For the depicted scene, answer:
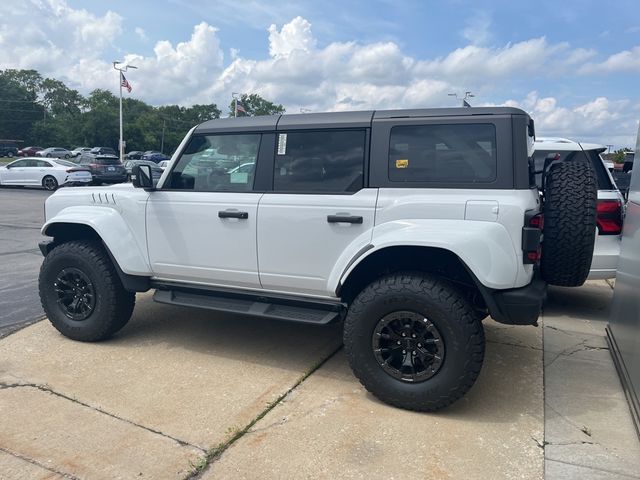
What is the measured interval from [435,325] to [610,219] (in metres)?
3.18

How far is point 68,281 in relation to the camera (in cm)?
467

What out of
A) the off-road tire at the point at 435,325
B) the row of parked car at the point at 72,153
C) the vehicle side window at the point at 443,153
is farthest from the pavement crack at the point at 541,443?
the row of parked car at the point at 72,153

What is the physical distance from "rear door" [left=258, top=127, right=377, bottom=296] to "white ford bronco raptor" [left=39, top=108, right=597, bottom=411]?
1 centimetres

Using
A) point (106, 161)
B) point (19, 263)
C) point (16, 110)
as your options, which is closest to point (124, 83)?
point (106, 161)

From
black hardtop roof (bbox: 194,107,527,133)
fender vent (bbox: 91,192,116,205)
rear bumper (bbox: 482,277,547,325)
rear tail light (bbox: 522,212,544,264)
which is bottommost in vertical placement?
rear bumper (bbox: 482,277,547,325)

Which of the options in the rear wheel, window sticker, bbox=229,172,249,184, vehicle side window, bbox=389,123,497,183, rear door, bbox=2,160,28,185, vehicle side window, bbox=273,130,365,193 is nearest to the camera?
vehicle side window, bbox=389,123,497,183

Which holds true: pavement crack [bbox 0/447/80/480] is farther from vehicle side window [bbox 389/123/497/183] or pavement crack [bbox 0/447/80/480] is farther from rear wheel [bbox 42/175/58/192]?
rear wheel [bbox 42/175/58/192]

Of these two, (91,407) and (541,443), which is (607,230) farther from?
(91,407)

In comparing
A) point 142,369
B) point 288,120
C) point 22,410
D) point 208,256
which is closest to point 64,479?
point 22,410

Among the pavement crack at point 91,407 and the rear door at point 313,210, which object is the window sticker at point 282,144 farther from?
the pavement crack at point 91,407

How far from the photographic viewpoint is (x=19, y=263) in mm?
7859

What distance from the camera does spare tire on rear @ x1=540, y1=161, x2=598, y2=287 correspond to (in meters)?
3.40

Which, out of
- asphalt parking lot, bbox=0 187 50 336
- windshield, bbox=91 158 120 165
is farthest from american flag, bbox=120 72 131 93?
asphalt parking lot, bbox=0 187 50 336

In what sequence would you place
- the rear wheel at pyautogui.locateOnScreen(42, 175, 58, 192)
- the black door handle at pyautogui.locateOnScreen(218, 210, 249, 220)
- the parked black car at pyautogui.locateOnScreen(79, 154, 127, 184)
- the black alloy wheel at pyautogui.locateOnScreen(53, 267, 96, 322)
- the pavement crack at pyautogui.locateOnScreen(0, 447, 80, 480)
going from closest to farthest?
the pavement crack at pyautogui.locateOnScreen(0, 447, 80, 480), the black door handle at pyautogui.locateOnScreen(218, 210, 249, 220), the black alloy wheel at pyautogui.locateOnScreen(53, 267, 96, 322), the rear wheel at pyautogui.locateOnScreen(42, 175, 58, 192), the parked black car at pyautogui.locateOnScreen(79, 154, 127, 184)
